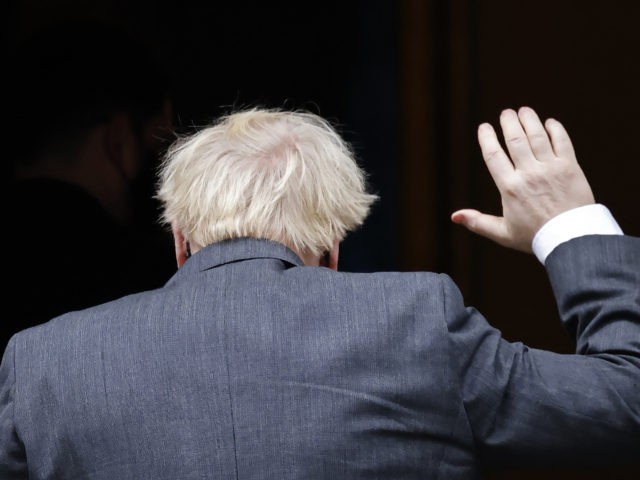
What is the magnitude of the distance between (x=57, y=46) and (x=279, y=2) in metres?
0.66

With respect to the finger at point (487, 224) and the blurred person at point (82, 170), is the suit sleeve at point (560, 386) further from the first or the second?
the blurred person at point (82, 170)

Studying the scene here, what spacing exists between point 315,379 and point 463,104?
1573 mm

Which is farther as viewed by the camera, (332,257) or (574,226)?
(332,257)

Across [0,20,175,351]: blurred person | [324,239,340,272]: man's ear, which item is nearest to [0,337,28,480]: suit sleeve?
[324,239,340,272]: man's ear

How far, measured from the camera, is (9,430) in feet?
5.07

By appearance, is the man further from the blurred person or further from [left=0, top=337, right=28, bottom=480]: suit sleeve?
the blurred person

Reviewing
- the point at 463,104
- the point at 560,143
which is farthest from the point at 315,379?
the point at 463,104

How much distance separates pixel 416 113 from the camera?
9.60 ft

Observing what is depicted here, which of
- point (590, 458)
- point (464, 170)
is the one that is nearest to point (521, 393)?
point (590, 458)

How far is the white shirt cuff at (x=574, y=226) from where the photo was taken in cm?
161

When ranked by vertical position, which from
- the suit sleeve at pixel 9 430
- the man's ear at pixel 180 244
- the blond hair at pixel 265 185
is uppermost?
the blond hair at pixel 265 185

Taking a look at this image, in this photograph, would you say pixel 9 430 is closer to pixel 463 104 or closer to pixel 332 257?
pixel 332 257

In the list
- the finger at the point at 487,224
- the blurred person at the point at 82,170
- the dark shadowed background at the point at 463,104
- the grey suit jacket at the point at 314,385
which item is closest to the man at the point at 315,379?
the grey suit jacket at the point at 314,385

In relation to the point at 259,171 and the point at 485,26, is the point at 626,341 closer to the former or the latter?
the point at 259,171
